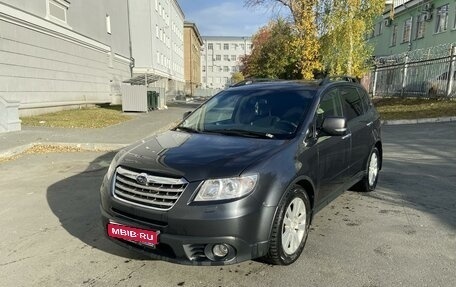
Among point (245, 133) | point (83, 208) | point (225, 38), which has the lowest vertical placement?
point (83, 208)

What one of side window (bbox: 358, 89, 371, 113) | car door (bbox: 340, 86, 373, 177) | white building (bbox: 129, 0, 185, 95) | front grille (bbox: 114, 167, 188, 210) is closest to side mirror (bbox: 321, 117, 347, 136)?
car door (bbox: 340, 86, 373, 177)

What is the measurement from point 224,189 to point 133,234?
883 mm

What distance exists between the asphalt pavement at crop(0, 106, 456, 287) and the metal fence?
36.5 feet

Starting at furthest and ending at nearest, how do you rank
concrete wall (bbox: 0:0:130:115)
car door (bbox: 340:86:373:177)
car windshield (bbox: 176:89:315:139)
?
concrete wall (bbox: 0:0:130:115) < car door (bbox: 340:86:373:177) < car windshield (bbox: 176:89:315:139)

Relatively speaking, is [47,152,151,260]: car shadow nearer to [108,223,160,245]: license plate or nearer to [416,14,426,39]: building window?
[108,223,160,245]: license plate

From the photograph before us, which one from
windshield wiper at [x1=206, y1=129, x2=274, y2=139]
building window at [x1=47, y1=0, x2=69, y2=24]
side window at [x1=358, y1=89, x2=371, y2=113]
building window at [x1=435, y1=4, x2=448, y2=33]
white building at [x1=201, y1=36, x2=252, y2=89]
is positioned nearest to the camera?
windshield wiper at [x1=206, y1=129, x2=274, y2=139]

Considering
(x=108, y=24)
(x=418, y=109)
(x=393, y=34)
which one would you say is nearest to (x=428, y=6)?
(x=393, y=34)

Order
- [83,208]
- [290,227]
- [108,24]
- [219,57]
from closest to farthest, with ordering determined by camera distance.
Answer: [290,227] < [83,208] < [108,24] < [219,57]

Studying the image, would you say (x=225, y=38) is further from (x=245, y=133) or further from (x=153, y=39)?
(x=245, y=133)

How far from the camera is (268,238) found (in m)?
3.07

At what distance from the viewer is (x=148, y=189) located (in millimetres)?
3055

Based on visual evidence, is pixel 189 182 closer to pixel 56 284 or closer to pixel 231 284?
pixel 231 284

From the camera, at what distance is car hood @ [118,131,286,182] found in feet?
9.77

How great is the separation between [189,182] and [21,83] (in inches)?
580
